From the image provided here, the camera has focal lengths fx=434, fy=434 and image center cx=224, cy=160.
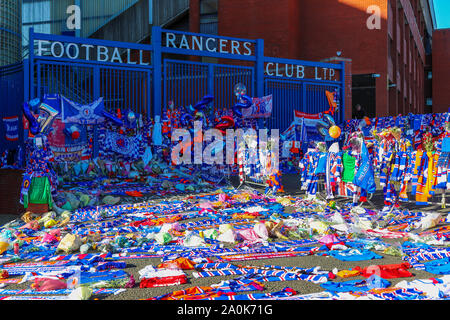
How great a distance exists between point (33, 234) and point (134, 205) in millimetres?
2790

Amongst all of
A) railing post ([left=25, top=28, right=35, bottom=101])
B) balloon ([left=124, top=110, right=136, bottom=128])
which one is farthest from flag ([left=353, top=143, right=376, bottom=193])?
railing post ([left=25, top=28, right=35, bottom=101])

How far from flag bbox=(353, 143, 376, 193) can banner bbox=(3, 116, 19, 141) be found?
9.95 meters

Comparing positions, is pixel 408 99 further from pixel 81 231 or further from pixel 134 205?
pixel 81 231

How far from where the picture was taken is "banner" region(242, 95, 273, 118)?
16.5 meters

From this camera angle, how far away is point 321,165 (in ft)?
33.6

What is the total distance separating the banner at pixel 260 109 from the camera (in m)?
16.5

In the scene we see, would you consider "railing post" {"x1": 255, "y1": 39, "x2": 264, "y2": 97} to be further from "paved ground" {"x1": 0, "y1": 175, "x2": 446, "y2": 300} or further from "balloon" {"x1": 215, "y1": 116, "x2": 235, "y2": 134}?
"paved ground" {"x1": 0, "y1": 175, "x2": 446, "y2": 300}

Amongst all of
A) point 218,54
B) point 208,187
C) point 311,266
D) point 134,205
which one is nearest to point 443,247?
point 311,266

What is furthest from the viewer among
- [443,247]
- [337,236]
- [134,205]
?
[134,205]

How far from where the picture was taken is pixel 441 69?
47250 millimetres

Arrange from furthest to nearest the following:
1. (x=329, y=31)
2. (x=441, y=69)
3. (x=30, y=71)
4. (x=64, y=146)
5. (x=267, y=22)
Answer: (x=441, y=69) < (x=329, y=31) < (x=267, y=22) < (x=30, y=71) < (x=64, y=146)

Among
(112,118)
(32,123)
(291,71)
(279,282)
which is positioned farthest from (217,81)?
(279,282)

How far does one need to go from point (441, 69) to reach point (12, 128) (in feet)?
152

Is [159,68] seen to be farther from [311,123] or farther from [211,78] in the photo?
[311,123]
